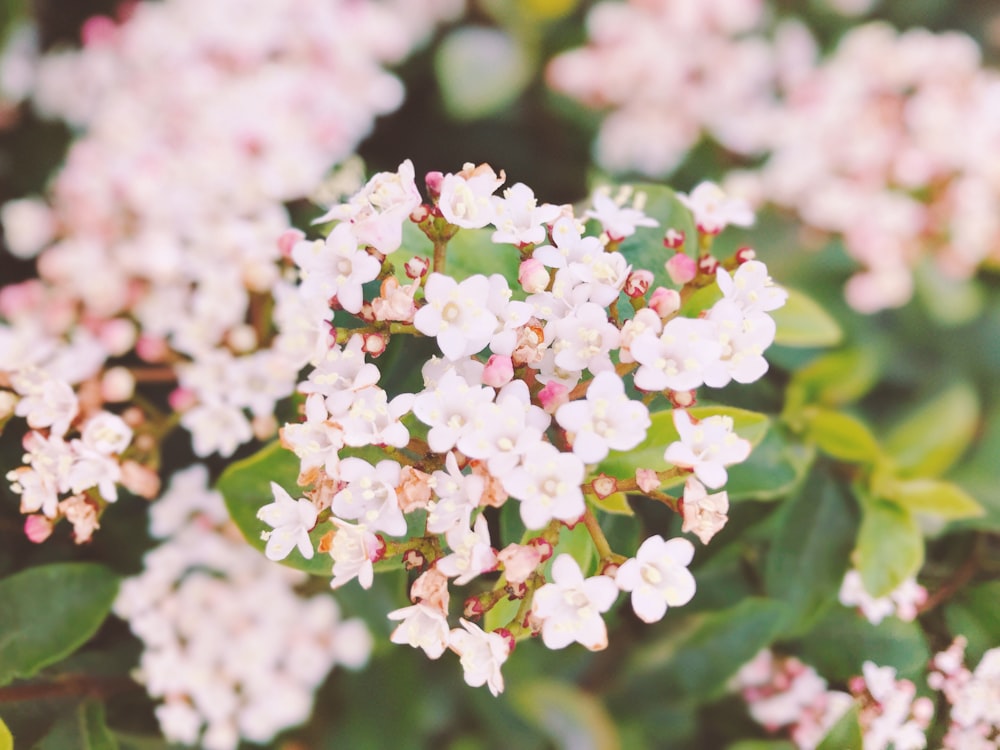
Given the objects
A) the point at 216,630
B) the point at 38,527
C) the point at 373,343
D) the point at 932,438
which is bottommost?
the point at 216,630

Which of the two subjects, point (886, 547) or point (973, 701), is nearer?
point (973, 701)

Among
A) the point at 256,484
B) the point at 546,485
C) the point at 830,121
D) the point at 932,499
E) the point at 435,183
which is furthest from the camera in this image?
the point at 830,121

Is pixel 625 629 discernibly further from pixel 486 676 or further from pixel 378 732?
pixel 486 676

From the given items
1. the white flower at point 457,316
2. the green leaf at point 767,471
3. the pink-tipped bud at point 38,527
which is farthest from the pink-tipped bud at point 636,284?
the pink-tipped bud at point 38,527

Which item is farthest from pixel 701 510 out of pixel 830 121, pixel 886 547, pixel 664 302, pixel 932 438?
pixel 830 121

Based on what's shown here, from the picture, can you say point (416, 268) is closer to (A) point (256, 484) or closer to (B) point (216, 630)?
(A) point (256, 484)

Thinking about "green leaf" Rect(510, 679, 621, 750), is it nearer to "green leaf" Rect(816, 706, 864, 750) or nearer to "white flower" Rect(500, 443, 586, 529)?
"green leaf" Rect(816, 706, 864, 750)

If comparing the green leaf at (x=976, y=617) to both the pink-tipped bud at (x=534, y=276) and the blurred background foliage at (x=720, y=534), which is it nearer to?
the blurred background foliage at (x=720, y=534)
